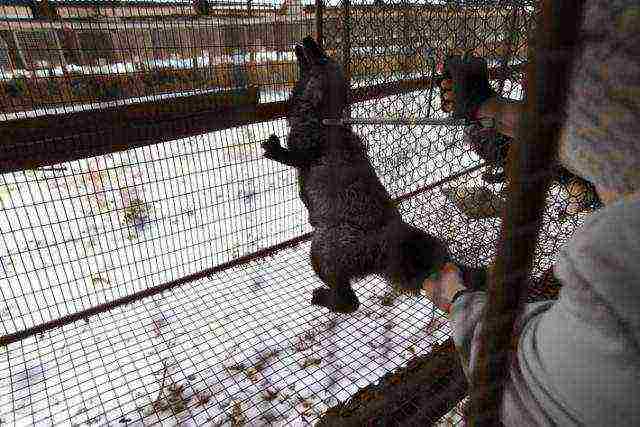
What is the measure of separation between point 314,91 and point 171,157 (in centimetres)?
129

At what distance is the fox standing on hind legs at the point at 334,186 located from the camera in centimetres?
274

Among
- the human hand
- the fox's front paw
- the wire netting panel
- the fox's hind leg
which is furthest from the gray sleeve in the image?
the fox's front paw

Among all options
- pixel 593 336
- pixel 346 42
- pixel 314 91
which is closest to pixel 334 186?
pixel 314 91

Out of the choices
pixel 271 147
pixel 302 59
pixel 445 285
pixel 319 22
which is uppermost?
pixel 319 22

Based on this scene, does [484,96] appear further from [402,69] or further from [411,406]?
[411,406]

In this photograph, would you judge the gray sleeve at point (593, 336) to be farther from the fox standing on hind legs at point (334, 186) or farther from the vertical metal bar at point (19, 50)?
the vertical metal bar at point (19, 50)

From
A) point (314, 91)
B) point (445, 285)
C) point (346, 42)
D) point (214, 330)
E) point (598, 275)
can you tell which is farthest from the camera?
point (214, 330)

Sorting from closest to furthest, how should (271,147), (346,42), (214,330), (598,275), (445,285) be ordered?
(598,275) < (445,285) < (271,147) < (346,42) < (214,330)

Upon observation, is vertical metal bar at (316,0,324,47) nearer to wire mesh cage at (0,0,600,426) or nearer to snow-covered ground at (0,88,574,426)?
wire mesh cage at (0,0,600,426)

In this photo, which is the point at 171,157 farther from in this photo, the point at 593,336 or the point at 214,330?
the point at 593,336

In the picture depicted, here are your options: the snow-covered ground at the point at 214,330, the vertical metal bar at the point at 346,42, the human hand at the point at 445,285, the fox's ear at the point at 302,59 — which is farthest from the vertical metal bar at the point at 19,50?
the human hand at the point at 445,285

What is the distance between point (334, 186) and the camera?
2.93m

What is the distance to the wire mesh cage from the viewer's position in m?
2.35

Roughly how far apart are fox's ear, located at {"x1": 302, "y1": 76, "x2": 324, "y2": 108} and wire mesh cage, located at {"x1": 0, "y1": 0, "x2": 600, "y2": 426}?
0.72 feet
